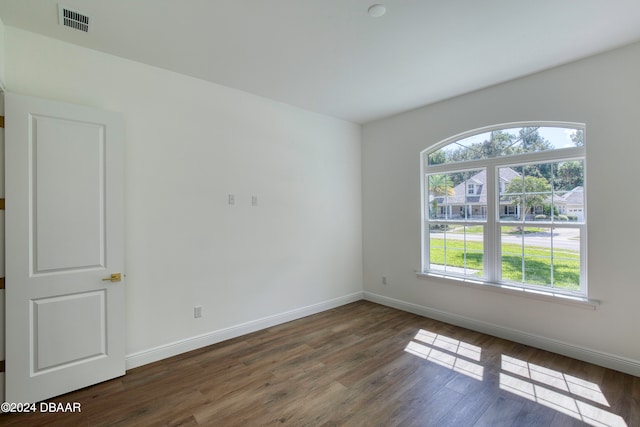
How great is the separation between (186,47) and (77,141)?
1.23 m

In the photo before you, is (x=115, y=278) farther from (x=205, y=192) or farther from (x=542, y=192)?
(x=542, y=192)

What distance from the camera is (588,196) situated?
9.11 feet

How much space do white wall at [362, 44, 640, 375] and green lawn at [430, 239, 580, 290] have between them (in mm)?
188

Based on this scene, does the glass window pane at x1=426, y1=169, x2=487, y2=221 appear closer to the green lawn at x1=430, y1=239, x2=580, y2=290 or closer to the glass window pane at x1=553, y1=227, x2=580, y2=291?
the green lawn at x1=430, y1=239, x2=580, y2=290

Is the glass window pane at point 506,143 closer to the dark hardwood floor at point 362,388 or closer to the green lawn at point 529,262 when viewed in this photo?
the green lawn at point 529,262

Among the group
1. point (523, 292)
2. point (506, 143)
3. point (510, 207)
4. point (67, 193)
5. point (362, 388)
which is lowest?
point (362, 388)

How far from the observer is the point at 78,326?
2.37m

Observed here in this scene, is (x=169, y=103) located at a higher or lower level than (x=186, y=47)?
lower

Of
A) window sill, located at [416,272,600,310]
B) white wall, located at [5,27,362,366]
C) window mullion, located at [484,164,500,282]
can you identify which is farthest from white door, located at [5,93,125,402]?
window mullion, located at [484,164,500,282]

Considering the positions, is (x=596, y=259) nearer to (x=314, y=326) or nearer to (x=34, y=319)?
(x=314, y=326)

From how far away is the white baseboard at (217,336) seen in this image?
9.07 feet

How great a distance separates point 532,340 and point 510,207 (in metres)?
1.48

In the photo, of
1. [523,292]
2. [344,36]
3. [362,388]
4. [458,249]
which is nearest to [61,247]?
[362,388]

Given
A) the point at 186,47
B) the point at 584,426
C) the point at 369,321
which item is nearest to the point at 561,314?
the point at 584,426
